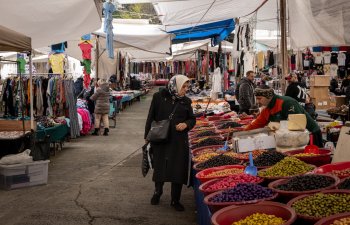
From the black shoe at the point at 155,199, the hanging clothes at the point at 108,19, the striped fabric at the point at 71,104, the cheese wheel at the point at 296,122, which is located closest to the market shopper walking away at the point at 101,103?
the striped fabric at the point at 71,104

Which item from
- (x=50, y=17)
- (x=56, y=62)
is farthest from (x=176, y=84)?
(x=56, y=62)

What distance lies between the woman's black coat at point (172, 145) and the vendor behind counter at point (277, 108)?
0.97 meters

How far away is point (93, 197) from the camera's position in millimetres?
6883

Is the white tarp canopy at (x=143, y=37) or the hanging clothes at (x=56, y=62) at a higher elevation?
the white tarp canopy at (x=143, y=37)

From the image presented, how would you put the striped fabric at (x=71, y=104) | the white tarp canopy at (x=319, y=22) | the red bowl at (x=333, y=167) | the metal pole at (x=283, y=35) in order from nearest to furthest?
the red bowl at (x=333, y=167) → the white tarp canopy at (x=319, y=22) → the metal pole at (x=283, y=35) → the striped fabric at (x=71, y=104)

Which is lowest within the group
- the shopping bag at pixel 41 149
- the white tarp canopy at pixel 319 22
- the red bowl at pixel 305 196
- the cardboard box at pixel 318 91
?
the shopping bag at pixel 41 149

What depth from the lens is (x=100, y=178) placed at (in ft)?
27.0

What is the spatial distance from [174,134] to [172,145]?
5.7 inches

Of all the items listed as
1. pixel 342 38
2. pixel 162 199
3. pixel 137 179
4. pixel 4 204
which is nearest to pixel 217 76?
pixel 137 179

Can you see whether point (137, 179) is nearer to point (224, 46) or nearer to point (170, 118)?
point (170, 118)

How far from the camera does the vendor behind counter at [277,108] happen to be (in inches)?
213

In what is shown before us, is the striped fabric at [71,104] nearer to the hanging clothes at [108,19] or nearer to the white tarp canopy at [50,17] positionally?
the hanging clothes at [108,19]

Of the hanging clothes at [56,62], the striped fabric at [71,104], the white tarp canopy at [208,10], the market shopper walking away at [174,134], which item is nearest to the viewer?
the market shopper walking away at [174,134]

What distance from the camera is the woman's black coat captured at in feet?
19.4
